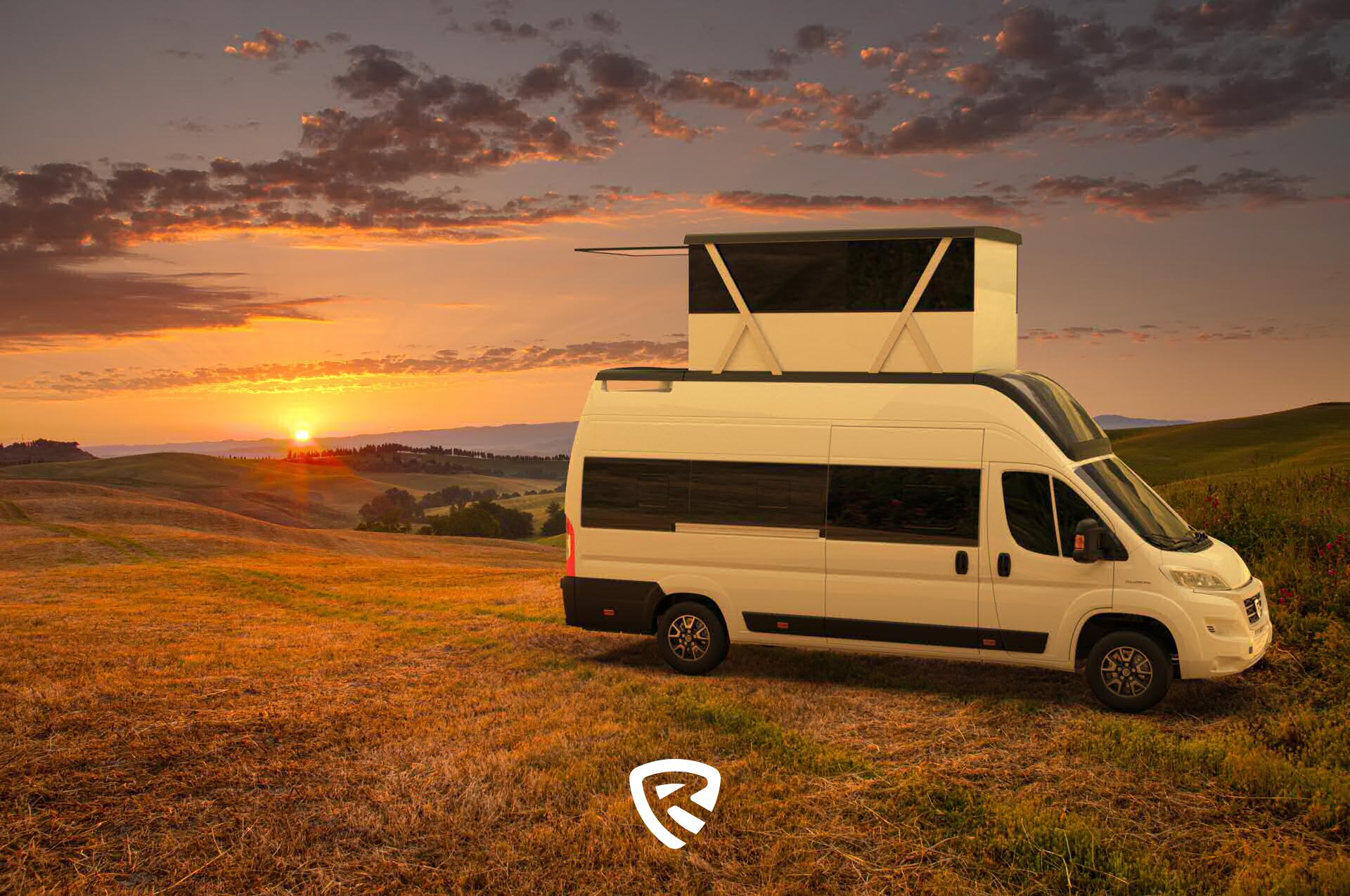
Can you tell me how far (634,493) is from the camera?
12.2m

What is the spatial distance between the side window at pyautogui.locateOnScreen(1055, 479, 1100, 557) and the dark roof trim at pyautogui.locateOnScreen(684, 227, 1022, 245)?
2.80m

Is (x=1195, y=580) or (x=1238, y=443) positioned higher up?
(x=1238, y=443)

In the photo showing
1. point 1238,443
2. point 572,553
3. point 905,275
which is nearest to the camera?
point 905,275

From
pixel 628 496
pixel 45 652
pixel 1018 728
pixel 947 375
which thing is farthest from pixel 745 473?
pixel 45 652

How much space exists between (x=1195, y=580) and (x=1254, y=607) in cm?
84

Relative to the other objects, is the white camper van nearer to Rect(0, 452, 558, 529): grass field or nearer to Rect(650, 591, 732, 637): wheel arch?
Rect(650, 591, 732, 637): wheel arch

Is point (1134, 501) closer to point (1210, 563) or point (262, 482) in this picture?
point (1210, 563)

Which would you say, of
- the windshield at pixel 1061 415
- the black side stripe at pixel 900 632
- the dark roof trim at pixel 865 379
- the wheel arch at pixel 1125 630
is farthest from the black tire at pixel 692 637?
the windshield at pixel 1061 415

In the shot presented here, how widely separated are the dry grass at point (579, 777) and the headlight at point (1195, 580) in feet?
4.22

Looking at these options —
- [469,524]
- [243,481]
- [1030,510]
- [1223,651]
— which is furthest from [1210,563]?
[243,481]

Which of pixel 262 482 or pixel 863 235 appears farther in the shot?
pixel 262 482

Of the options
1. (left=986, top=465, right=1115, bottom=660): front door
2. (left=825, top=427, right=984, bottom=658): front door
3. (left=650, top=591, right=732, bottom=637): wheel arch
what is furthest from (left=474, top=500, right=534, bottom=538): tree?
(left=986, top=465, right=1115, bottom=660): front door

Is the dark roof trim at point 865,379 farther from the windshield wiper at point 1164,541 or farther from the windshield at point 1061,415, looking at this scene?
the windshield wiper at point 1164,541

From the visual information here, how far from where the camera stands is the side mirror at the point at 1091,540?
10.2 metres
